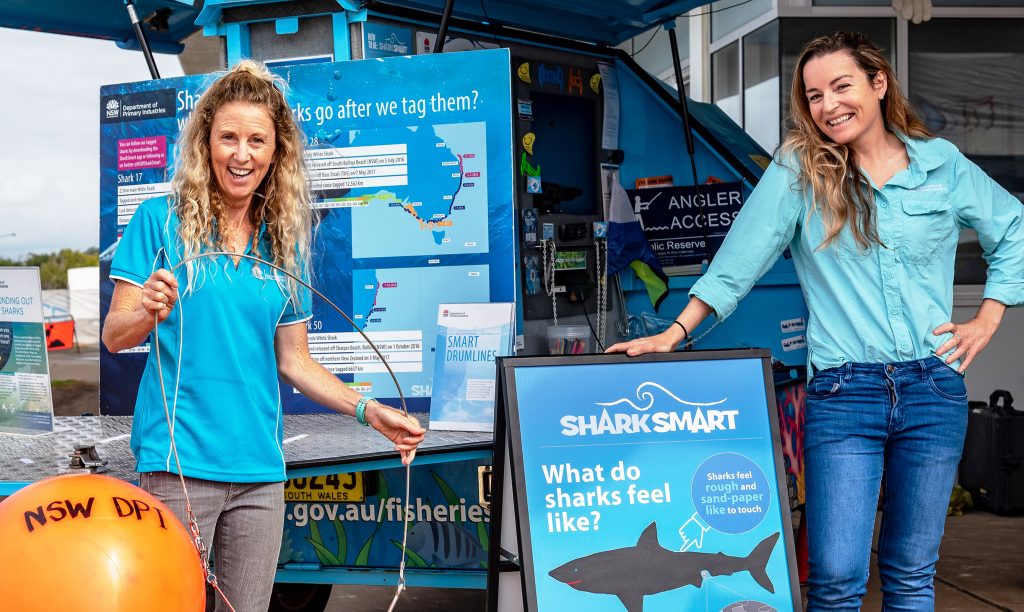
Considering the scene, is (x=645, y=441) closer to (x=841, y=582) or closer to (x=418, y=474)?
(x=841, y=582)

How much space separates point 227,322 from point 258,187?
1.20ft

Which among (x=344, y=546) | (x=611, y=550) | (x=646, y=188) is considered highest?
(x=646, y=188)

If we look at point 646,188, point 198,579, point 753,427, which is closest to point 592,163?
point 646,188

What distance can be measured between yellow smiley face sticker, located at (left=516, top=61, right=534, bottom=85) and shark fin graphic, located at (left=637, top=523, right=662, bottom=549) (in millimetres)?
2597

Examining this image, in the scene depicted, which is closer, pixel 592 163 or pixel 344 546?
pixel 344 546

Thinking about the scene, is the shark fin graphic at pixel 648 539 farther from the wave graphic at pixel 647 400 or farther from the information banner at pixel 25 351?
the information banner at pixel 25 351

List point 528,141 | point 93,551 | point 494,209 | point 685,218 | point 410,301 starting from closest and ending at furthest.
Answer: point 93,551
point 494,209
point 410,301
point 528,141
point 685,218

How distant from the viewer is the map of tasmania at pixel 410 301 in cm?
376

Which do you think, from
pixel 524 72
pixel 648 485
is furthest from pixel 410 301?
pixel 524 72

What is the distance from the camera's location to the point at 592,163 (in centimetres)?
543

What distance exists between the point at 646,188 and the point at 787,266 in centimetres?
81

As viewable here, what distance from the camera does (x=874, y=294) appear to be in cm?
278

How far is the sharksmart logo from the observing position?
2979 millimetres

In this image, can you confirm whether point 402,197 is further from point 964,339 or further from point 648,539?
point 964,339
